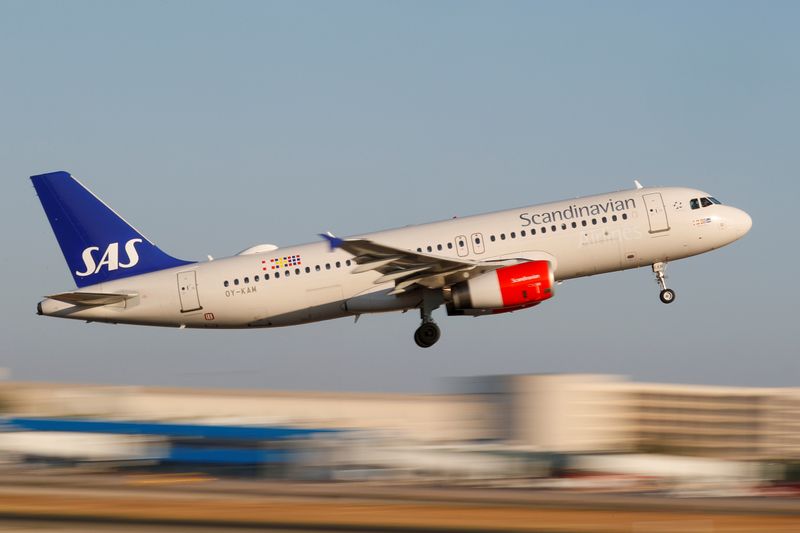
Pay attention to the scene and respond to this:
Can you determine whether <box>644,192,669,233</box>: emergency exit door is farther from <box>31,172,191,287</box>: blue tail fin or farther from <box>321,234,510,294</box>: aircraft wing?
<box>31,172,191,287</box>: blue tail fin

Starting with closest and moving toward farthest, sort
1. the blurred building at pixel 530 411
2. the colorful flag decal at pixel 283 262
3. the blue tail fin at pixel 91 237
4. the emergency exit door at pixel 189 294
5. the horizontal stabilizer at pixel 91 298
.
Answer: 1. the horizontal stabilizer at pixel 91 298
2. the colorful flag decal at pixel 283 262
3. the emergency exit door at pixel 189 294
4. the blue tail fin at pixel 91 237
5. the blurred building at pixel 530 411

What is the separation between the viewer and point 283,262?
4691cm

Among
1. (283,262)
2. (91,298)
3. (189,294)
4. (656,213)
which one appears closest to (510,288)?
(656,213)

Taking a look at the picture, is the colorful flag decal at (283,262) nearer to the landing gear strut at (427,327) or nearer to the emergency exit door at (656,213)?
the landing gear strut at (427,327)

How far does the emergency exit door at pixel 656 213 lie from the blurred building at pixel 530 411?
956 cm

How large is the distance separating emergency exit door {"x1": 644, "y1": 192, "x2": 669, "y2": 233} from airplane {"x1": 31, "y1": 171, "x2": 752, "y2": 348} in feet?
0.13

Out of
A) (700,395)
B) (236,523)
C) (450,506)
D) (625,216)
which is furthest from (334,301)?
(700,395)

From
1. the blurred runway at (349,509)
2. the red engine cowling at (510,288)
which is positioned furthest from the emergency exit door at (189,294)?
the red engine cowling at (510,288)

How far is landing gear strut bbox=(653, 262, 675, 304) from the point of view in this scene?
157 feet

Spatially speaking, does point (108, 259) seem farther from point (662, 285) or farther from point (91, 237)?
point (662, 285)

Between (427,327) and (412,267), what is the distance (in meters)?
3.45

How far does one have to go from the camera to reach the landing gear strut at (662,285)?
47781 millimetres

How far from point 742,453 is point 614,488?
20.6m

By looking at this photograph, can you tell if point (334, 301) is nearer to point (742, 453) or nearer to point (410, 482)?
point (410, 482)
